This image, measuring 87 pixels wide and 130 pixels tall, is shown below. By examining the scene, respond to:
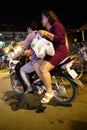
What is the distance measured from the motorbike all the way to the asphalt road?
0.17m

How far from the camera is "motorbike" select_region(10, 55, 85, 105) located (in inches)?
173

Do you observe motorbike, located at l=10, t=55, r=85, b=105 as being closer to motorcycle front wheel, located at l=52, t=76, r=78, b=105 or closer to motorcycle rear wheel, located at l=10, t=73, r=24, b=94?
motorcycle front wheel, located at l=52, t=76, r=78, b=105

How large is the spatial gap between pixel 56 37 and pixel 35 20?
809 mm

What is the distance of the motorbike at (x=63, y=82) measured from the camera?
14.4 ft

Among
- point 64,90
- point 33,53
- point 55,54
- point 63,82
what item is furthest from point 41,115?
point 33,53

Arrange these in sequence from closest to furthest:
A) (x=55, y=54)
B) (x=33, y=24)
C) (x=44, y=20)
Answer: (x=55, y=54) → (x=44, y=20) → (x=33, y=24)

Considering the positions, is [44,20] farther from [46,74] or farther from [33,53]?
[46,74]

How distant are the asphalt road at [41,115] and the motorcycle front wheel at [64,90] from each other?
0.12 metres

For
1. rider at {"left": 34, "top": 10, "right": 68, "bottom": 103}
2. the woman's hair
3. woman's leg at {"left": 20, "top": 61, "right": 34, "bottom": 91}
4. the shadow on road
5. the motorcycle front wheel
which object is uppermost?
the woman's hair

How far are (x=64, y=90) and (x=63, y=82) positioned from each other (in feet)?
0.56

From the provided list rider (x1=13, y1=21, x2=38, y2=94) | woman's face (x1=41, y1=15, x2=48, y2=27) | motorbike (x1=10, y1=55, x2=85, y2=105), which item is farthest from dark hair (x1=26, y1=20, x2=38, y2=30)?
motorbike (x1=10, y1=55, x2=85, y2=105)

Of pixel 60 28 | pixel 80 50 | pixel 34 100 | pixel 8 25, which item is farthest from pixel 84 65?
pixel 8 25

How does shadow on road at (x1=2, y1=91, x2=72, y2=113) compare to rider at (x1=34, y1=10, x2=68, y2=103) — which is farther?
shadow on road at (x1=2, y1=91, x2=72, y2=113)

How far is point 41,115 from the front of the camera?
3.96 m
